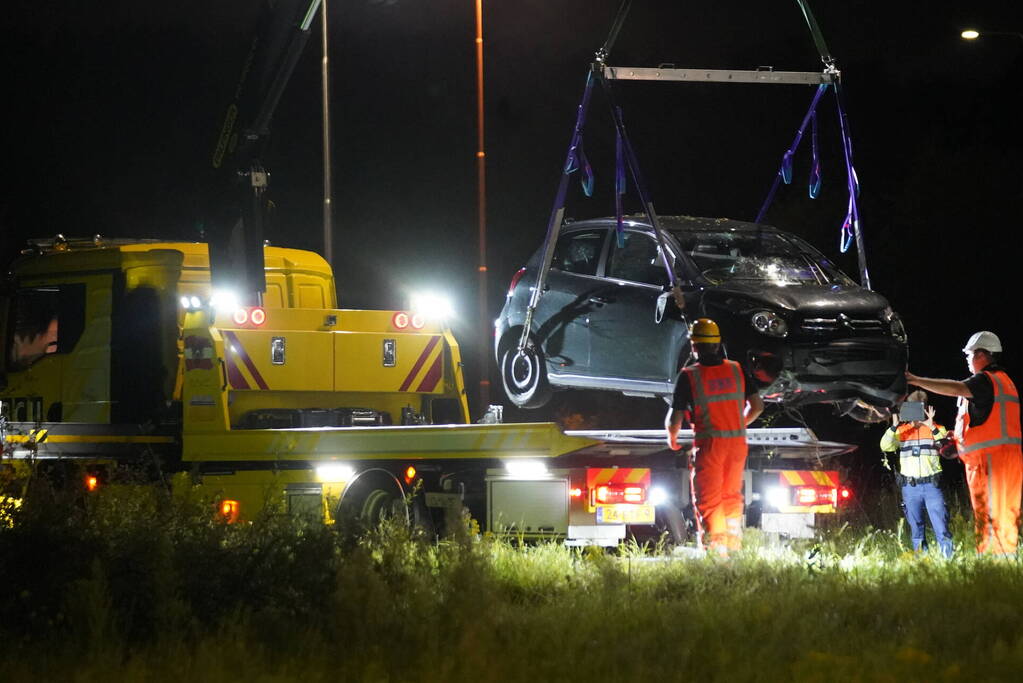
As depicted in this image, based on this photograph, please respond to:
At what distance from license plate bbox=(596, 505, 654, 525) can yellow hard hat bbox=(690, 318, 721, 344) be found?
1.21 m

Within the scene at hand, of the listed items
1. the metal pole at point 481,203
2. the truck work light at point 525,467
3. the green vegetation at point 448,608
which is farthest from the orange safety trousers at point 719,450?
the metal pole at point 481,203

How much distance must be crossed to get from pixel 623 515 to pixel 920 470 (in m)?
2.85

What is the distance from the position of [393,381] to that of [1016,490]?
5142 millimetres

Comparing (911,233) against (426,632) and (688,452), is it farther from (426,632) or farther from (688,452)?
(426,632)

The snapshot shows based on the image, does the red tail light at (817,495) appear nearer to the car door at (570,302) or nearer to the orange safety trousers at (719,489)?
the orange safety trousers at (719,489)

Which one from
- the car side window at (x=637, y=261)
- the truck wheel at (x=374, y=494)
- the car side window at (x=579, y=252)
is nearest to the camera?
the truck wheel at (x=374, y=494)

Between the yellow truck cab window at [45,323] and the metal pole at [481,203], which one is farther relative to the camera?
the metal pole at [481,203]

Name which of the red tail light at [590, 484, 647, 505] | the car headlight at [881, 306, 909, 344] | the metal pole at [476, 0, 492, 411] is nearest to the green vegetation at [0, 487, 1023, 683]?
the red tail light at [590, 484, 647, 505]

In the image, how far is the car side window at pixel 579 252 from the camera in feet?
40.3

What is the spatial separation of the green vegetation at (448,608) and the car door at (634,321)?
1.77m

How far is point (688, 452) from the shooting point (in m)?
10.6

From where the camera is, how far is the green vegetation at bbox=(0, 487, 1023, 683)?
6965mm

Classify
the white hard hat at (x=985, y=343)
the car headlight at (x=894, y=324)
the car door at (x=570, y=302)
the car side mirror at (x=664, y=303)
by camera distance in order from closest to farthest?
the car headlight at (x=894, y=324), the car side mirror at (x=664, y=303), the white hard hat at (x=985, y=343), the car door at (x=570, y=302)

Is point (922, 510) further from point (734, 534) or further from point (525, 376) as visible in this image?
point (525, 376)
